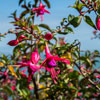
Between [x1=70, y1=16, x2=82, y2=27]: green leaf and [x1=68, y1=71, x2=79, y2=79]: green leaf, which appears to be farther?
[x1=68, y1=71, x2=79, y2=79]: green leaf

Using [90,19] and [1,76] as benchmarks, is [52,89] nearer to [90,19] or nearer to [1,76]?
[1,76]

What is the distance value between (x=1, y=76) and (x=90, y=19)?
79 cm

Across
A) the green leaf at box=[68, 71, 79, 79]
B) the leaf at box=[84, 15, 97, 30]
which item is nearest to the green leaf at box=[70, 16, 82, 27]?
the leaf at box=[84, 15, 97, 30]

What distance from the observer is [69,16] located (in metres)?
1.19

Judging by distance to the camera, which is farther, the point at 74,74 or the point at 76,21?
the point at 74,74

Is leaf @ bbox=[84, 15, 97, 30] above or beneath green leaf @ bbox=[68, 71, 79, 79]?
above

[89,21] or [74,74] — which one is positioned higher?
[89,21]

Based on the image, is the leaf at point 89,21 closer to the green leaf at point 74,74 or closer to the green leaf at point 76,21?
the green leaf at point 76,21

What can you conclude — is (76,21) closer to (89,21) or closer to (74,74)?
(89,21)

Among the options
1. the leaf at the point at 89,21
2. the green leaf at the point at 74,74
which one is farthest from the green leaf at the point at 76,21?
the green leaf at the point at 74,74

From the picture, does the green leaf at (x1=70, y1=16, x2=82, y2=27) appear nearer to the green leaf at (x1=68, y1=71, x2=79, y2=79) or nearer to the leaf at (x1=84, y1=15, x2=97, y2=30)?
the leaf at (x1=84, y1=15, x2=97, y2=30)

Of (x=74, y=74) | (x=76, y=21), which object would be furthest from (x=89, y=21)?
(x=74, y=74)

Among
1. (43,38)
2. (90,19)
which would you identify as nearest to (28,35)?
(43,38)

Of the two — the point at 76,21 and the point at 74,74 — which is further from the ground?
the point at 76,21
